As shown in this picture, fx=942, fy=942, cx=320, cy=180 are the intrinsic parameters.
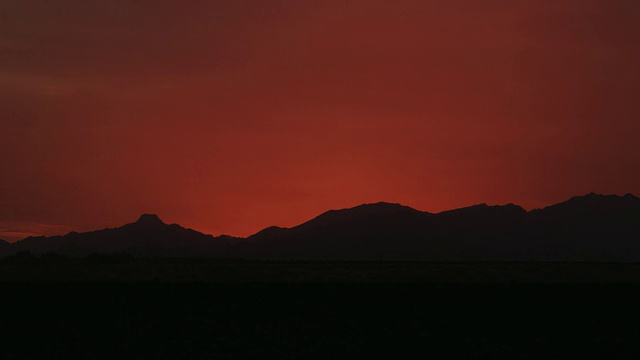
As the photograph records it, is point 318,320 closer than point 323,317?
Yes

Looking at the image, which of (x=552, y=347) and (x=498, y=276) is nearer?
(x=552, y=347)

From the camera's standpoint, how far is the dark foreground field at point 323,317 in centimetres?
4522

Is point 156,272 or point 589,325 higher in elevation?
point 156,272

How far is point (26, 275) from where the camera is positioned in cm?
7319

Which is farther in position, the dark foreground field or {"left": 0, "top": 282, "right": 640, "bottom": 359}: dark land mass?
the dark foreground field

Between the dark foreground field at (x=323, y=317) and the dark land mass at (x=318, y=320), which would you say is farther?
the dark foreground field at (x=323, y=317)

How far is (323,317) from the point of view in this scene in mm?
51562

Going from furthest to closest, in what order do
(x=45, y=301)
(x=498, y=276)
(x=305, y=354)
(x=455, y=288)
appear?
(x=498, y=276) < (x=455, y=288) < (x=45, y=301) < (x=305, y=354)

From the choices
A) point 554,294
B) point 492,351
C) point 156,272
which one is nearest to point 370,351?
point 492,351

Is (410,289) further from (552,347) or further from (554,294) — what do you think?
(552,347)

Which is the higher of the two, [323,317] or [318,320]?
[323,317]

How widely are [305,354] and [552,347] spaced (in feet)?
41.6

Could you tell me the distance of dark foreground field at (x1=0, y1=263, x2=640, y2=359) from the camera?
4522cm

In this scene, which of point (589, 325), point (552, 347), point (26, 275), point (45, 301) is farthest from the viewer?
point (26, 275)
